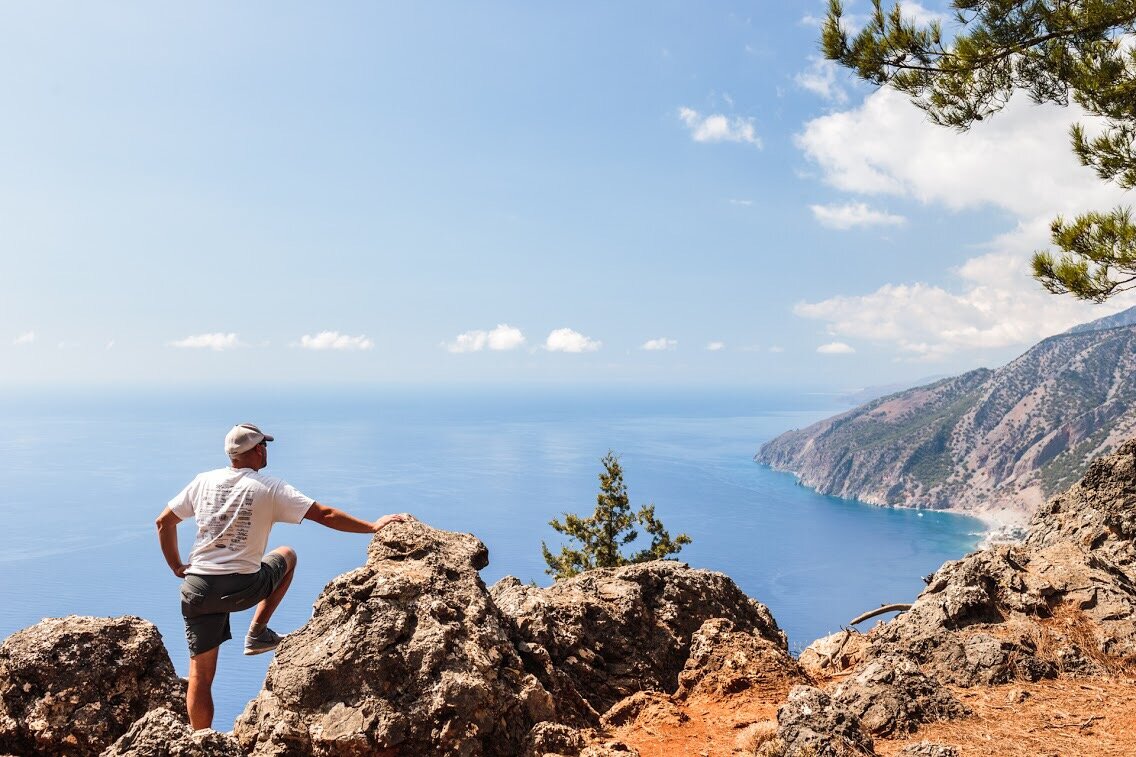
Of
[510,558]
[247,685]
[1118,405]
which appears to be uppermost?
[1118,405]

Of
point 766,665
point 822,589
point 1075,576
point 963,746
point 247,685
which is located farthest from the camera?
point 822,589

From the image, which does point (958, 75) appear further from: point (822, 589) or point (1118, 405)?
point (1118, 405)

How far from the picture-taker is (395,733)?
14.4 ft

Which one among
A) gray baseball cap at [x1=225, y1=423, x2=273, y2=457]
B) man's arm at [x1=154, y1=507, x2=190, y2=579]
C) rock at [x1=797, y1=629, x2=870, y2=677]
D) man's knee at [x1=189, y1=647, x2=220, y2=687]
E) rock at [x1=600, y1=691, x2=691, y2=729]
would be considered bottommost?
rock at [x1=797, y1=629, x2=870, y2=677]

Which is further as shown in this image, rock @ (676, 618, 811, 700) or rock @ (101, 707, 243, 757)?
rock @ (676, 618, 811, 700)

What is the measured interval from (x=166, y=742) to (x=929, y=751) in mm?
4239

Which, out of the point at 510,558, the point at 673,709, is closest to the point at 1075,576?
the point at 673,709

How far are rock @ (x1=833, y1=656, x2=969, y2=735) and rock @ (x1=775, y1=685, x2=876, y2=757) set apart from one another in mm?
546

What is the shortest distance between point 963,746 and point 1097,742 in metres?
1.06

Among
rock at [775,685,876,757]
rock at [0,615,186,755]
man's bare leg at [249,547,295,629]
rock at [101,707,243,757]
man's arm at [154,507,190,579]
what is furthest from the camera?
man's bare leg at [249,547,295,629]

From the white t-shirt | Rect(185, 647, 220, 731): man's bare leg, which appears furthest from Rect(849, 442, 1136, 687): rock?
Rect(185, 647, 220, 731): man's bare leg

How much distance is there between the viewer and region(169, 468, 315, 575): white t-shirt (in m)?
5.00

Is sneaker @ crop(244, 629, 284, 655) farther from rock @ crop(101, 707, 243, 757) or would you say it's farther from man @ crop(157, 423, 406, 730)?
rock @ crop(101, 707, 243, 757)

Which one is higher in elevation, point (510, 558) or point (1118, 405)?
point (1118, 405)
